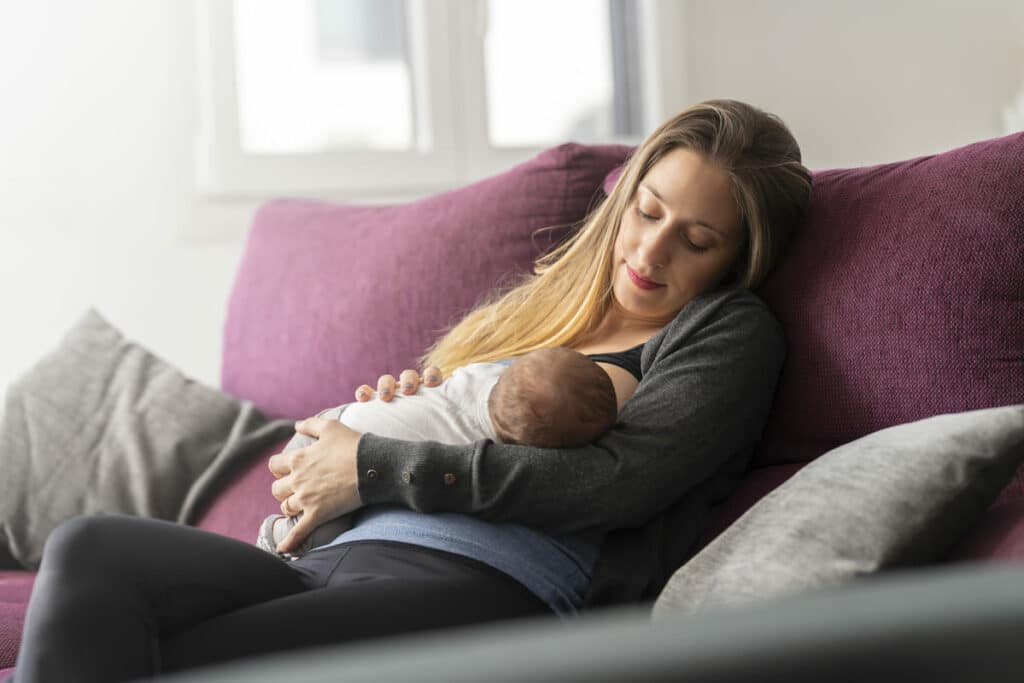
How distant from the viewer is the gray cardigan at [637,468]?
120cm

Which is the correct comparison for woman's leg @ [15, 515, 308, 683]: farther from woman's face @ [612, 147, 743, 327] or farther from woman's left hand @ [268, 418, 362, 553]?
woman's face @ [612, 147, 743, 327]

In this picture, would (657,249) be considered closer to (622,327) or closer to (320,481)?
(622,327)

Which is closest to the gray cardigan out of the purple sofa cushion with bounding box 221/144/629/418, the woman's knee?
the woman's knee

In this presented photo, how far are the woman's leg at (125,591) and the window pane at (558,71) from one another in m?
2.08

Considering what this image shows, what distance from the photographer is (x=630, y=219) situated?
4.75 ft

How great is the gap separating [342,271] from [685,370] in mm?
764

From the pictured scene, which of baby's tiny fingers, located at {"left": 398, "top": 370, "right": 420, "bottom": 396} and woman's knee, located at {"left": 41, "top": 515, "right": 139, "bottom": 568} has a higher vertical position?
baby's tiny fingers, located at {"left": 398, "top": 370, "right": 420, "bottom": 396}

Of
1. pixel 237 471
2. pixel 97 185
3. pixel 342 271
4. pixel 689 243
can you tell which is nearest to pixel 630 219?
pixel 689 243

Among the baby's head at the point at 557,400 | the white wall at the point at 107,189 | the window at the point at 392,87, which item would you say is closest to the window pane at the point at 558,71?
the window at the point at 392,87

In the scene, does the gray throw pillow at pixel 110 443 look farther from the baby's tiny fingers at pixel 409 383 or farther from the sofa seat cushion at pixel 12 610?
the baby's tiny fingers at pixel 409 383

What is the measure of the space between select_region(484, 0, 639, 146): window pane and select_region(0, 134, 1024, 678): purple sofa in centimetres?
130

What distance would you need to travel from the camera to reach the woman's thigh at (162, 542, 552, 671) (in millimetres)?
1014

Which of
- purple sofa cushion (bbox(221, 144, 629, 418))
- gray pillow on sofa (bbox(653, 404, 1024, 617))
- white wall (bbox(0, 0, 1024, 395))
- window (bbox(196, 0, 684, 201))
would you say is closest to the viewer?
gray pillow on sofa (bbox(653, 404, 1024, 617))

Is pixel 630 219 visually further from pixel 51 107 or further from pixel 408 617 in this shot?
pixel 51 107
